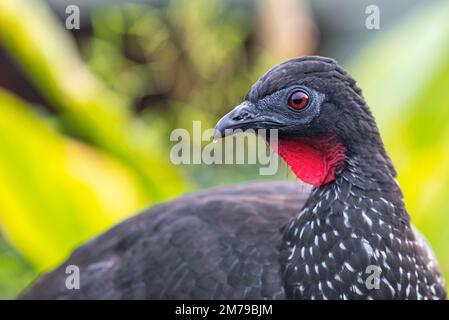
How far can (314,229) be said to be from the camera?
2.96 metres

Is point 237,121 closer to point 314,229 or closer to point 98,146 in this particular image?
point 314,229

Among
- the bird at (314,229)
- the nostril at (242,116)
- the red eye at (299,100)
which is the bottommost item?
the bird at (314,229)

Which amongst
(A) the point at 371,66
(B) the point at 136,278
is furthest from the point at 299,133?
(A) the point at 371,66

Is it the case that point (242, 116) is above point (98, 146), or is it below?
below

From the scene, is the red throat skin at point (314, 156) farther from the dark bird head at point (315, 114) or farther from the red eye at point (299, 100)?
the red eye at point (299, 100)

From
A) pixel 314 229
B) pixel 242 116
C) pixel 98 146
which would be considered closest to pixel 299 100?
pixel 242 116

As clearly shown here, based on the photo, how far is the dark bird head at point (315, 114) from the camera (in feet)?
9.36

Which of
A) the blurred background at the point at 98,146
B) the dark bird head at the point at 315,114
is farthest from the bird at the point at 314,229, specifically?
the blurred background at the point at 98,146

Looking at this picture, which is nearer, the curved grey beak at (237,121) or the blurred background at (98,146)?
the curved grey beak at (237,121)

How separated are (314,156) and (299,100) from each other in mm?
202

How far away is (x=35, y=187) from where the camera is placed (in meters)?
4.42

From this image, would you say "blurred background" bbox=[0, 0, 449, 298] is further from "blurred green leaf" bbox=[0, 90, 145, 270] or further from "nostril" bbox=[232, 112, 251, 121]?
"nostril" bbox=[232, 112, 251, 121]

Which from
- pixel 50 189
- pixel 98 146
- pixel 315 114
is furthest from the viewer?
pixel 98 146
